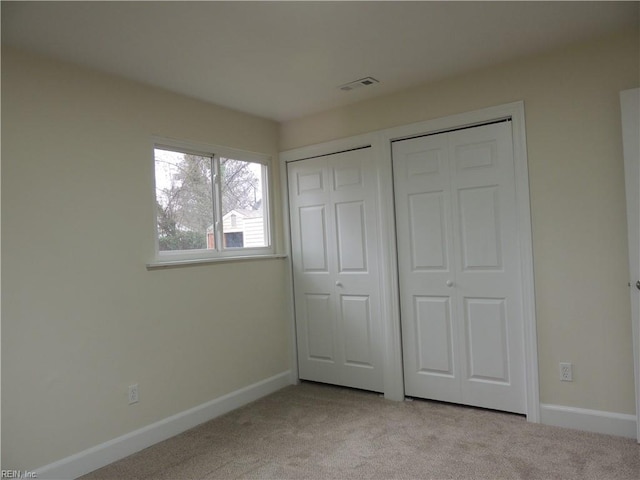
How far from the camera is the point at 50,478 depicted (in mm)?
2342

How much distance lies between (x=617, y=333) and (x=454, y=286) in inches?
39.1

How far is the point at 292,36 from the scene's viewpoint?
7.82 ft

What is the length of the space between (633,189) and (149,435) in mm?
3213

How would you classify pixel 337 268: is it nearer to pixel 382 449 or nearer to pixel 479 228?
pixel 479 228

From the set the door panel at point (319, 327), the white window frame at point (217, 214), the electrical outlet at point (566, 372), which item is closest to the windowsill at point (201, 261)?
the white window frame at point (217, 214)

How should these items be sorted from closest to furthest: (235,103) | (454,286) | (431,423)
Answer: (431,423), (454,286), (235,103)

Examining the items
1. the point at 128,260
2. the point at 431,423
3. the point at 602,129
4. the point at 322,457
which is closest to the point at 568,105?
the point at 602,129

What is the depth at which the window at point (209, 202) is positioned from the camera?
3121 mm

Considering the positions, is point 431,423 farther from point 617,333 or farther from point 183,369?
point 183,369

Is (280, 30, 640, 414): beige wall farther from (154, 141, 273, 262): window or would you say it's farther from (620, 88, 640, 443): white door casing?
(154, 141, 273, 262): window

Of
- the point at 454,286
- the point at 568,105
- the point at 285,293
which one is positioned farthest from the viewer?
the point at 285,293

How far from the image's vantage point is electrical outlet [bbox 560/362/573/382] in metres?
2.76

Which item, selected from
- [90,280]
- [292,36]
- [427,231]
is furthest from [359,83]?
[90,280]

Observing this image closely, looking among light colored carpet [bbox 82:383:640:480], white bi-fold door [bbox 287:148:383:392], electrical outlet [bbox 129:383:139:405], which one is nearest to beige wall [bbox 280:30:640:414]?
light colored carpet [bbox 82:383:640:480]
